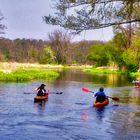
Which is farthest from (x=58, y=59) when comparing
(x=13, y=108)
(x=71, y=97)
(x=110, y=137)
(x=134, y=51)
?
(x=110, y=137)

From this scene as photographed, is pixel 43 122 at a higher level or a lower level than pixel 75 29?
lower

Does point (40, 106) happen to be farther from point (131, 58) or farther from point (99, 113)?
point (131, 58)

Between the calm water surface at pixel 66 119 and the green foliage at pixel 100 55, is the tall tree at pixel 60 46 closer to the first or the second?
the green foliage at pixel 100 55

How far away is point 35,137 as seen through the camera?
16.3m

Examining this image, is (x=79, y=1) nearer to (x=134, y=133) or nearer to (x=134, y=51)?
(x=134, y=133)

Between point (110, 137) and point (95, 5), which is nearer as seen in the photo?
point (95, 5)

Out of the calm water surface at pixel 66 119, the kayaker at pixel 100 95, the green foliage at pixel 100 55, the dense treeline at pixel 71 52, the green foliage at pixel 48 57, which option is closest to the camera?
the calm water surface at pixel 66 119

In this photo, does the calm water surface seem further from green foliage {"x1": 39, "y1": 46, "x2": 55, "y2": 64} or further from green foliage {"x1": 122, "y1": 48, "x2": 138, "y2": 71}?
green foliage {"x1": 39, "y1": 46, "x2": 55, "y2": 64}

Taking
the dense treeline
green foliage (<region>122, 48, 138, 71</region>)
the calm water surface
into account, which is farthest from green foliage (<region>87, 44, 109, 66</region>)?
the calm water surface

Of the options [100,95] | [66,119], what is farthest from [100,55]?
[66,119]

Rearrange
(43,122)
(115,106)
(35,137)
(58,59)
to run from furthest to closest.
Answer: (58,59)
(115,106)
(43,122)
(35,137)

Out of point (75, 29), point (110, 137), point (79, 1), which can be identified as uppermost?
point (79, 1)

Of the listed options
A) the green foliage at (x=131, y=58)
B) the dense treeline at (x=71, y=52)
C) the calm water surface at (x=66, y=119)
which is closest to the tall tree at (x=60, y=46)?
the dense treeline at (x=71, y=52)

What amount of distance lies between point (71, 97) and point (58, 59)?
9039 centimetres
